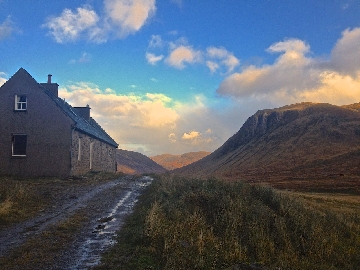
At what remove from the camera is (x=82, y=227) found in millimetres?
9250

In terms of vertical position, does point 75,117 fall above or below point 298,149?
above

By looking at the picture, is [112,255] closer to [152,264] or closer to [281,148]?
[152,264]

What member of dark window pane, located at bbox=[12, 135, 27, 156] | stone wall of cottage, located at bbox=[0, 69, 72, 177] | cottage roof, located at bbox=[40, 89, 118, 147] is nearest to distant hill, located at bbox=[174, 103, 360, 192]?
cottage roof, located at bbox=[40, 89, 118, 147]

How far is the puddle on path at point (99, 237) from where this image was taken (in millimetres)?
6398

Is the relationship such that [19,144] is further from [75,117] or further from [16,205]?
[16,205]

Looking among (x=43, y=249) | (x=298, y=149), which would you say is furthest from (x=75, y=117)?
(x=298, y=149)

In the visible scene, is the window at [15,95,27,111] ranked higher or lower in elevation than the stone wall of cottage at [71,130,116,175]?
higher

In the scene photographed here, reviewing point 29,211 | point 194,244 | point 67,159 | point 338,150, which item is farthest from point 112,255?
point 338,150

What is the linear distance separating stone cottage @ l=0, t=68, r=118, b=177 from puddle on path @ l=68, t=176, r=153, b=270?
518 inches

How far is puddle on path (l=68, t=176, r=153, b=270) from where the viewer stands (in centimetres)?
640

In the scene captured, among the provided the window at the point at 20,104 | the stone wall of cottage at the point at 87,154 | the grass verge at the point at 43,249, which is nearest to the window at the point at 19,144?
the window at the point at 20,104

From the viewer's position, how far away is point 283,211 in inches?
441

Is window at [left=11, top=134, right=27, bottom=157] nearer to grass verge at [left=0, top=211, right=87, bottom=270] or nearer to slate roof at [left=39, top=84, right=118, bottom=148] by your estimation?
slate roof at [left=39, top=84, right=118, bottom=148]

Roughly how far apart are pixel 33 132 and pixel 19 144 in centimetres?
159
